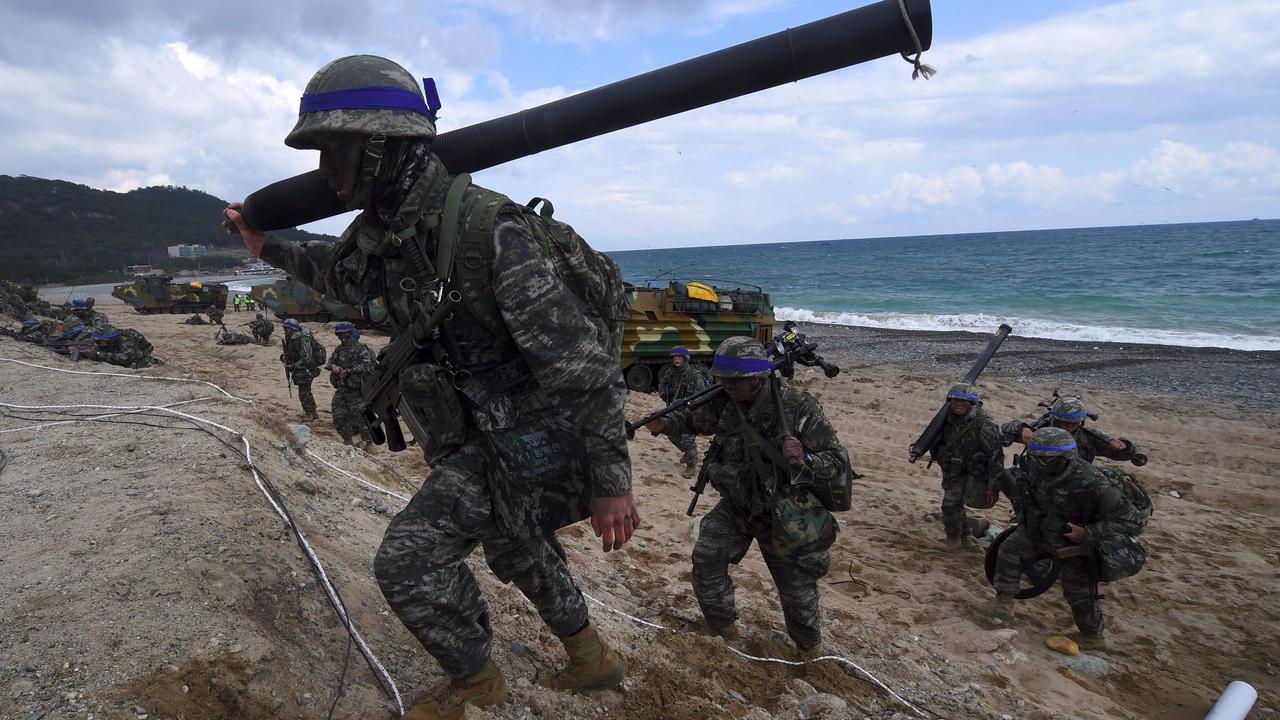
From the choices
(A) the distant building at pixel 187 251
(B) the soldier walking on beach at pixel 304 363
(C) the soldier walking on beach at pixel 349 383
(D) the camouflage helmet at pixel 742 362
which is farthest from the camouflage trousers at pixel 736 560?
(A) the distant building at pixel 187 251

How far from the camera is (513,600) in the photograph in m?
3.96

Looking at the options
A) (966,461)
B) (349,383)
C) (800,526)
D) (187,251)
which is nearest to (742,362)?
(800,526)

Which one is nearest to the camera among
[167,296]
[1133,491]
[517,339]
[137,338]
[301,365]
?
[517,339]

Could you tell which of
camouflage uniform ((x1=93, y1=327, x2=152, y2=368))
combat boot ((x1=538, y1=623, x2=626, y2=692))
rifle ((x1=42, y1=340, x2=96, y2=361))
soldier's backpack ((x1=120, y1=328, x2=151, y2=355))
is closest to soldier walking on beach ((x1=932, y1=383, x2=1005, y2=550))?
combat boot ((x1=538, y1=623, x2=626, y2=692))

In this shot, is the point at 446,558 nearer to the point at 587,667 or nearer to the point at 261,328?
the point at 587,667

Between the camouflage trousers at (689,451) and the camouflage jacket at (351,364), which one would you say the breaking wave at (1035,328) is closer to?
the camouflage trousers at (689,451)

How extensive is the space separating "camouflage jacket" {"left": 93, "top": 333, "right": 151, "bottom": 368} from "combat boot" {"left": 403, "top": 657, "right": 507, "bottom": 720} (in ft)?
43.2

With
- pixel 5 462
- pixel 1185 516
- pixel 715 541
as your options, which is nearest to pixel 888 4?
pixel 715 541

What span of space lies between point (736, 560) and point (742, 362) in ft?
4.51

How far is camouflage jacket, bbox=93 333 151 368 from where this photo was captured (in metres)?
12.8

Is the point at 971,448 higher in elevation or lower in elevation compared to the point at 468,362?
lower

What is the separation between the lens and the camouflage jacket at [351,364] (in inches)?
381

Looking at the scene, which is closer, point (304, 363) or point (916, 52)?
point (916, 52)

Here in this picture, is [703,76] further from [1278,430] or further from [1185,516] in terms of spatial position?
[1278,430]
